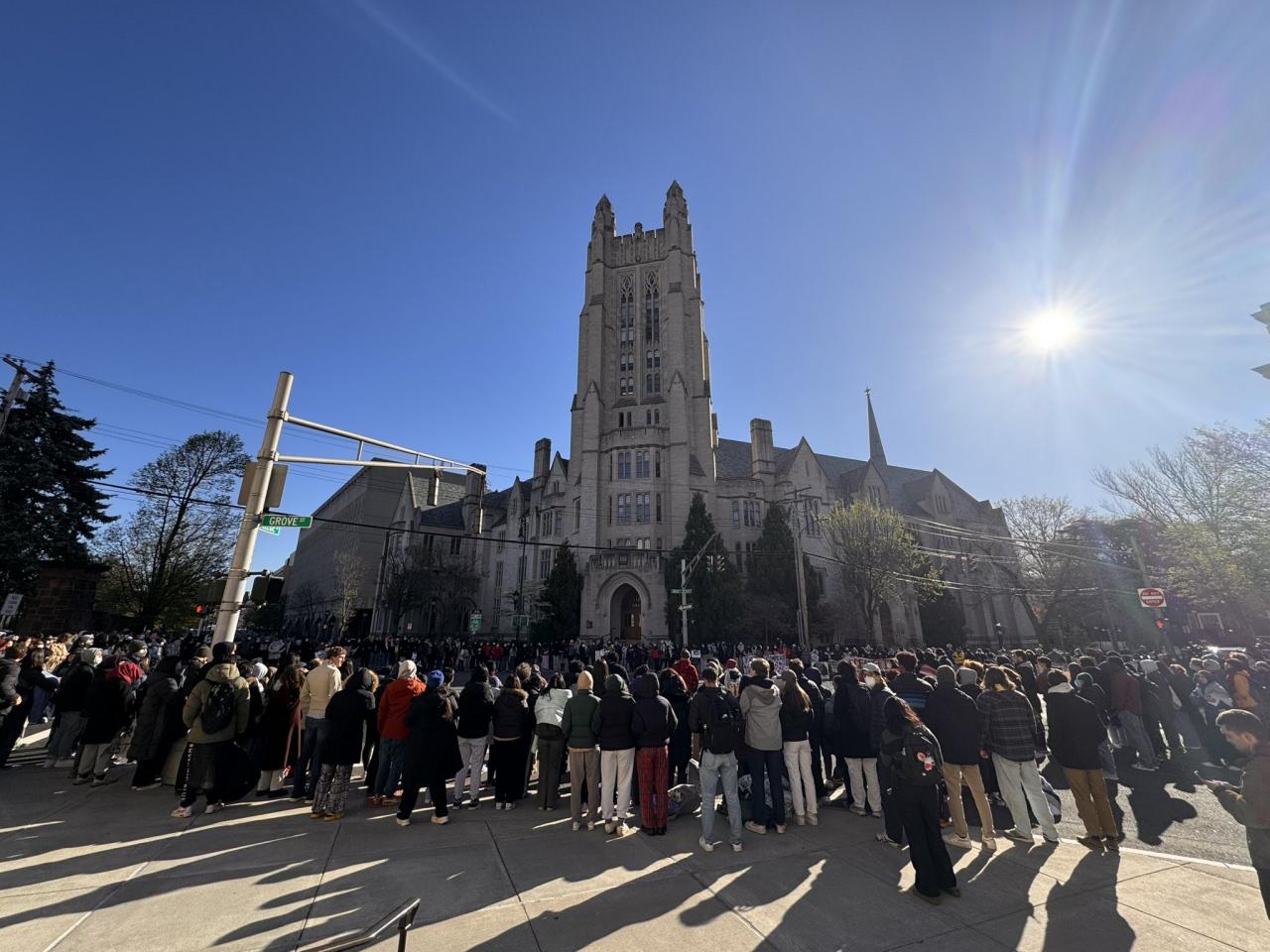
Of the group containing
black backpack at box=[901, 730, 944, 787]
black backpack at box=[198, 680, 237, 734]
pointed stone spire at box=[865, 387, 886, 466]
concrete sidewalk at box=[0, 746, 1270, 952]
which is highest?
pointed stone spire at box=[865, 387, 886, 466]

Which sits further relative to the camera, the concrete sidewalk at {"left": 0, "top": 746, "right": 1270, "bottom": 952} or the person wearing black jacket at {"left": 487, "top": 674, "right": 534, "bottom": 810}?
the person wearing black jacket at {"left": 487, "top": 674, "right": 534, "bottom": 810}

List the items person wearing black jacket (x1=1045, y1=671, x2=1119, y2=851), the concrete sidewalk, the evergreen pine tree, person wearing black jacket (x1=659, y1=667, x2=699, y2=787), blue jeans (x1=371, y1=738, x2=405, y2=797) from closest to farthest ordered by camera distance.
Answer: the concrete sidewalk < person wearing black jacket (x1=1045, y1=671, x2=1119, y2=851) < blue jeans (x1=371, y1=738, x2=405, y2=797) < person wearing black jacket (x1=659, y1=667, x2=699, y2=787) < the evergreen pine tree

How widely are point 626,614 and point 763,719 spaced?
37.2 metres

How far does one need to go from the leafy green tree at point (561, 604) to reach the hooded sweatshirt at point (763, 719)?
34.0 metres

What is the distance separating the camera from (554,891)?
516 centimetres

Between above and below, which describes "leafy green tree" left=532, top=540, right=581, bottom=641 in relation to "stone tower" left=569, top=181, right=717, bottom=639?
below

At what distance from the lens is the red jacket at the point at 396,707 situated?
24.5 ft

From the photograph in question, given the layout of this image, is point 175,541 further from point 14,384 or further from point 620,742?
point 620,742

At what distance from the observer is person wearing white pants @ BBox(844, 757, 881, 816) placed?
768 cm

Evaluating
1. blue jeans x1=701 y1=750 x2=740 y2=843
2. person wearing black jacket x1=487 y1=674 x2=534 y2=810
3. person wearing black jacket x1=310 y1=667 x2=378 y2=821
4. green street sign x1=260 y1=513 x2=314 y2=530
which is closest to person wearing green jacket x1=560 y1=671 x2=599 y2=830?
person wearing black jacket x1=487 y1=674 x2=534 y2=810

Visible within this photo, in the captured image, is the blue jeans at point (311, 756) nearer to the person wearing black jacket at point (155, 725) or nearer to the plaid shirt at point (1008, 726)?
the person wearing black jacket at point (155, 725)

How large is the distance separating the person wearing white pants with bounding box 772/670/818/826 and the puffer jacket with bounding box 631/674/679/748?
1570 mm

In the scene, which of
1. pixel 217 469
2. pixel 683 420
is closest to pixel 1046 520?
pixel 683 420

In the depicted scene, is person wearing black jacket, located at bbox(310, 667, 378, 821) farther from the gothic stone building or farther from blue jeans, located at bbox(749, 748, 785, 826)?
the gothic stone building
